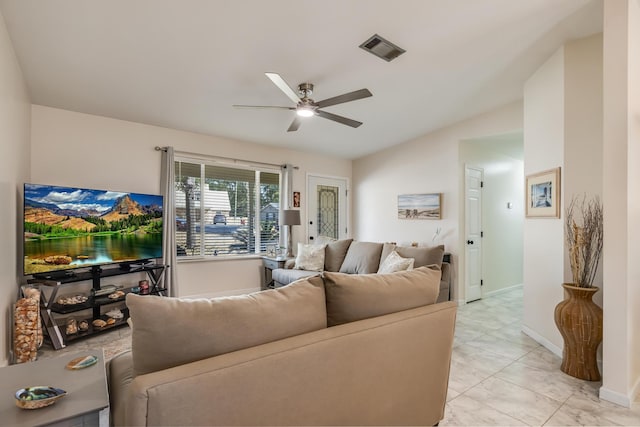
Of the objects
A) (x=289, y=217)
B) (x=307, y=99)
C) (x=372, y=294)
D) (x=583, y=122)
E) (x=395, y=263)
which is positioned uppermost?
(x=307, y=99)

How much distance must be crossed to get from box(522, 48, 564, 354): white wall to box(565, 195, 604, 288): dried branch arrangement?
248mm

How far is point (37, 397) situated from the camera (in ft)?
3.47

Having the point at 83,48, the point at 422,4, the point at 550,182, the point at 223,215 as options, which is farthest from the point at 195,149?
the point at 550,182

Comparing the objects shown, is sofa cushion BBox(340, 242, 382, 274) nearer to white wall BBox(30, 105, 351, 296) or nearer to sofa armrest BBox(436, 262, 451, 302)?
sofa armrest BBox(436, 262, 451, 302)

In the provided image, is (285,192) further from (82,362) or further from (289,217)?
(82,362)

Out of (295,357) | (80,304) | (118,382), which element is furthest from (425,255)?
(80,304)

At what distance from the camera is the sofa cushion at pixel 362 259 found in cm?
411

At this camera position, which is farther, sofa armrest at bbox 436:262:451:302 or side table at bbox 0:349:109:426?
sofa armrest at bbox 436:262:451:302

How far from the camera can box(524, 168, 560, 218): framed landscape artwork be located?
2945mm

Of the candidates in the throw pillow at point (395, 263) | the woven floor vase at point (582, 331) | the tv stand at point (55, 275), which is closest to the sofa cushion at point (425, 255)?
the throw pillow at point (395, 263)

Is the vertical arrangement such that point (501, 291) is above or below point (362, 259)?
below

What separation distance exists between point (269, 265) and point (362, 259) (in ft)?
5.14

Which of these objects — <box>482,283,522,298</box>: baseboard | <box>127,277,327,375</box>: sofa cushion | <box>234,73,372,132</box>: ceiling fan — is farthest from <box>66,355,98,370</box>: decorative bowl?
<box>482,283,522,298</box>: baseboard

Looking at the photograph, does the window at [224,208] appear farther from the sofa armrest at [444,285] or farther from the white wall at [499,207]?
the white wall at [499,207]
